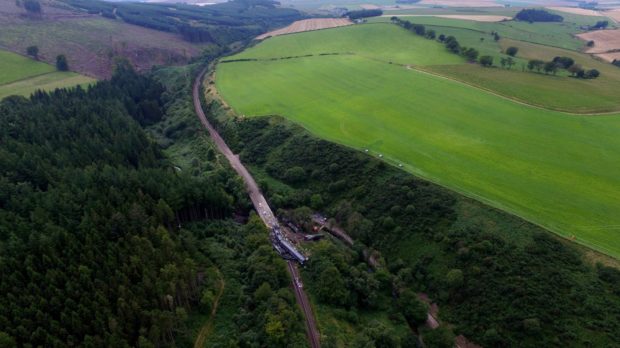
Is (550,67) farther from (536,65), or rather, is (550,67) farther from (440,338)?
(440,338)

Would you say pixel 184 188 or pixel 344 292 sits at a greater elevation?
pixel 184 188

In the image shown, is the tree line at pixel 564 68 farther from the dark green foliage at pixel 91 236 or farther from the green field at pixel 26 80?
the green field at pixel 26 80

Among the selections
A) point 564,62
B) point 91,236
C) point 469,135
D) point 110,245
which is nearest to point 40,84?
point 91,236

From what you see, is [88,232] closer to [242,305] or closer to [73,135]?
[242,305]

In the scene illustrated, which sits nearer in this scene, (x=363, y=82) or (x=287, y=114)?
(x=287, y=114)

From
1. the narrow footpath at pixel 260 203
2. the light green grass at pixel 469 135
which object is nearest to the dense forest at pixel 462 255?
the narrow footpath at pixel 260 203

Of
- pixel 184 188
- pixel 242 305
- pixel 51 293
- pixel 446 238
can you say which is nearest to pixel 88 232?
pixel 51 293

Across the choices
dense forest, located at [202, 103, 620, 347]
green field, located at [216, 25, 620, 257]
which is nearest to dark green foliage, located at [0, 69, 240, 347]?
dense forest, located at [202, 103, 620, 347]
